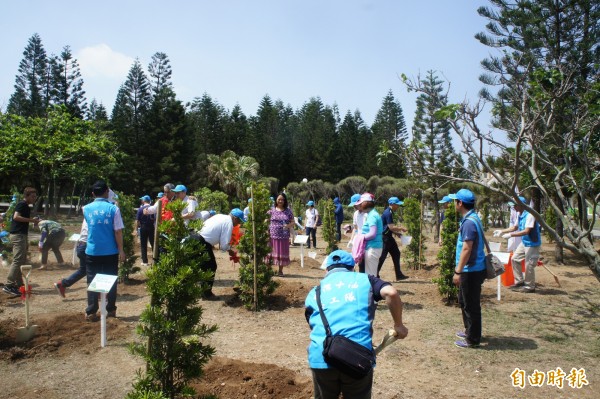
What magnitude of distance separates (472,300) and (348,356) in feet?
10.1

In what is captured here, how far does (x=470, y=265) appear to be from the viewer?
509 cm

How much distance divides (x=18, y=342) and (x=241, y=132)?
2113 inches

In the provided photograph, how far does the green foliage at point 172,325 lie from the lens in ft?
10.8

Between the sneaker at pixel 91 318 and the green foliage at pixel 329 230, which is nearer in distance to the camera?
the sneaker at pixel 91 318

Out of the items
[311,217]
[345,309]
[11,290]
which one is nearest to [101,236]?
[11,290]

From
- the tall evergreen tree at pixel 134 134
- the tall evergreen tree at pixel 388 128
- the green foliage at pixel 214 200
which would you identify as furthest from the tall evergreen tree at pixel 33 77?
the tall evergreen tree at pixel 388 128

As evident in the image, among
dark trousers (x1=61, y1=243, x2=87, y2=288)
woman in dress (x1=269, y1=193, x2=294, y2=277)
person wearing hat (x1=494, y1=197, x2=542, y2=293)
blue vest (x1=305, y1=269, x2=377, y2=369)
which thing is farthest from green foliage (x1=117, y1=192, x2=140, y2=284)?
person wearing hat (x1=494, y1=197, x2=542, y2=293)

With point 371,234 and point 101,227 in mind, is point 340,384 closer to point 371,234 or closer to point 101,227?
point 371,234

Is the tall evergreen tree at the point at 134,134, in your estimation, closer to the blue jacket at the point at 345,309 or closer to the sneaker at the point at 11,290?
the sneaker at the point at 11,290

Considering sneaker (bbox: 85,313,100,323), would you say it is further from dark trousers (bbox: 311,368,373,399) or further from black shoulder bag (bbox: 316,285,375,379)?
black shoulder bag (bbox: 316,285,375,379)

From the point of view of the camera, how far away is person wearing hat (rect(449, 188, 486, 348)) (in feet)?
16.4

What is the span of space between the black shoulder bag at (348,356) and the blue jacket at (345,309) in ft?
0.21

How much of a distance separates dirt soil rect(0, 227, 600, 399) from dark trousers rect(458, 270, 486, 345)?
20cm

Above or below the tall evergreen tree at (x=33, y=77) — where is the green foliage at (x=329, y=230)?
below
